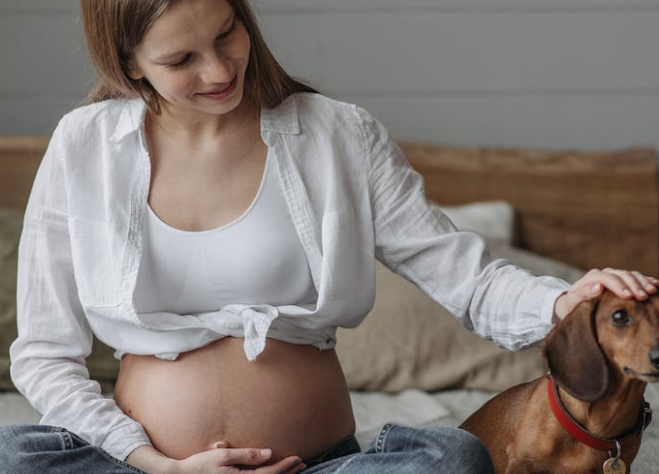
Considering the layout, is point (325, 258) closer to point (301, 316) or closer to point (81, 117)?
point (301, 316)

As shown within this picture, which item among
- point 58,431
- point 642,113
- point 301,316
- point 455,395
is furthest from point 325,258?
point 642,113

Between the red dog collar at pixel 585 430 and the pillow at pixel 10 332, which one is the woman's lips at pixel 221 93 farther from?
the pillow at pixel 10 332

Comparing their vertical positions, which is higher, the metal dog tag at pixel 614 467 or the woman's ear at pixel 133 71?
the woman's ear at pixel 133 71

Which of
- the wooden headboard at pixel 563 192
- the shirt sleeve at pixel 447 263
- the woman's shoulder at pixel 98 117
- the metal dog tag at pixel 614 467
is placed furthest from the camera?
the wooden headboard at pixel 563 192

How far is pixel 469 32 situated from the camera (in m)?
2.95

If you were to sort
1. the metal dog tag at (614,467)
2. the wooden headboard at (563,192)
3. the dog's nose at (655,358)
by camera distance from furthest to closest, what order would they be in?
the wooden headboard at (563,192) < the metal dog tag at (614,467) < the dog's nose at (655,358)

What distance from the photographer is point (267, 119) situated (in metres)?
1.62

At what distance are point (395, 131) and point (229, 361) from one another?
1637 millimetres

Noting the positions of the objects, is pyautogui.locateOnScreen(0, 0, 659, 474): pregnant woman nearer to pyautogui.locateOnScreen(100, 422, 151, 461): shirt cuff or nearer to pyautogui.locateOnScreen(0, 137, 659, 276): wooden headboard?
pyautogui.locateOnScreen(100, 422, 151, 461): shirt cuff

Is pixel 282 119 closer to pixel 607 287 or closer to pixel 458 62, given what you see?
pixel 607 287

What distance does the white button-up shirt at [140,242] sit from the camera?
1.53m

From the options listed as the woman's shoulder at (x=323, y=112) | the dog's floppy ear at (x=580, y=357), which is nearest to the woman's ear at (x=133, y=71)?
the woman's shoulder at (x=323, y=112)

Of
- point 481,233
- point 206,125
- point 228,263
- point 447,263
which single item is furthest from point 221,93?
point 481,233

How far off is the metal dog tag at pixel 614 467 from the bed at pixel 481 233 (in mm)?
806
